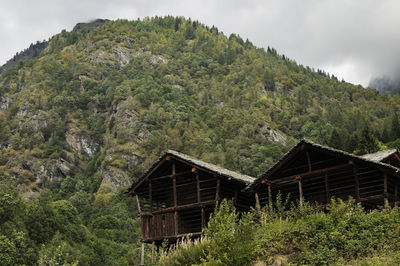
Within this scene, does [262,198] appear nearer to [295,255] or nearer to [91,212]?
[295,255]

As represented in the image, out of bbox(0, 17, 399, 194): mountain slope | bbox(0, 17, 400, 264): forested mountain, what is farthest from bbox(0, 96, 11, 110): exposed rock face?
bbox(0, 17, 399, 194): mountain slope

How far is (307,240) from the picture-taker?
22734 millimetres

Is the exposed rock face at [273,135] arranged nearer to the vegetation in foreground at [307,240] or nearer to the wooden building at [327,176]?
the wooden building at [327,176]

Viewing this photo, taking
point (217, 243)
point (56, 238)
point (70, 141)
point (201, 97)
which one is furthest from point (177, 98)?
point (217, 243)

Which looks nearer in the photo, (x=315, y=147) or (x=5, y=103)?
(x=315, y=147)

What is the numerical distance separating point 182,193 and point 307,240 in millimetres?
13480

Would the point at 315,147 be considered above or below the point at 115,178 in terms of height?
below

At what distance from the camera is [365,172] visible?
28.7 meters

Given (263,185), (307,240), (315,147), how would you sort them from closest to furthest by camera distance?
(307,240), (315,147), (263,185)

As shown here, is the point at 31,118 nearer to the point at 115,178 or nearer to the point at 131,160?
the point at 131,160

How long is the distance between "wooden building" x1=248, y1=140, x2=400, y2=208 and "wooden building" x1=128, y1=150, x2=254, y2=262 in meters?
2.12

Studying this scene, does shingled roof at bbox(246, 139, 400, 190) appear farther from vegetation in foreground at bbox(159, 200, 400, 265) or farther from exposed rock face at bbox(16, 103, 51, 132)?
exposed rock face at bbox(16, 103, 51, 132)

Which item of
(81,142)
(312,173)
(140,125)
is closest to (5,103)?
(81,142)

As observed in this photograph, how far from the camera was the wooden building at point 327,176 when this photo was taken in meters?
28.7
